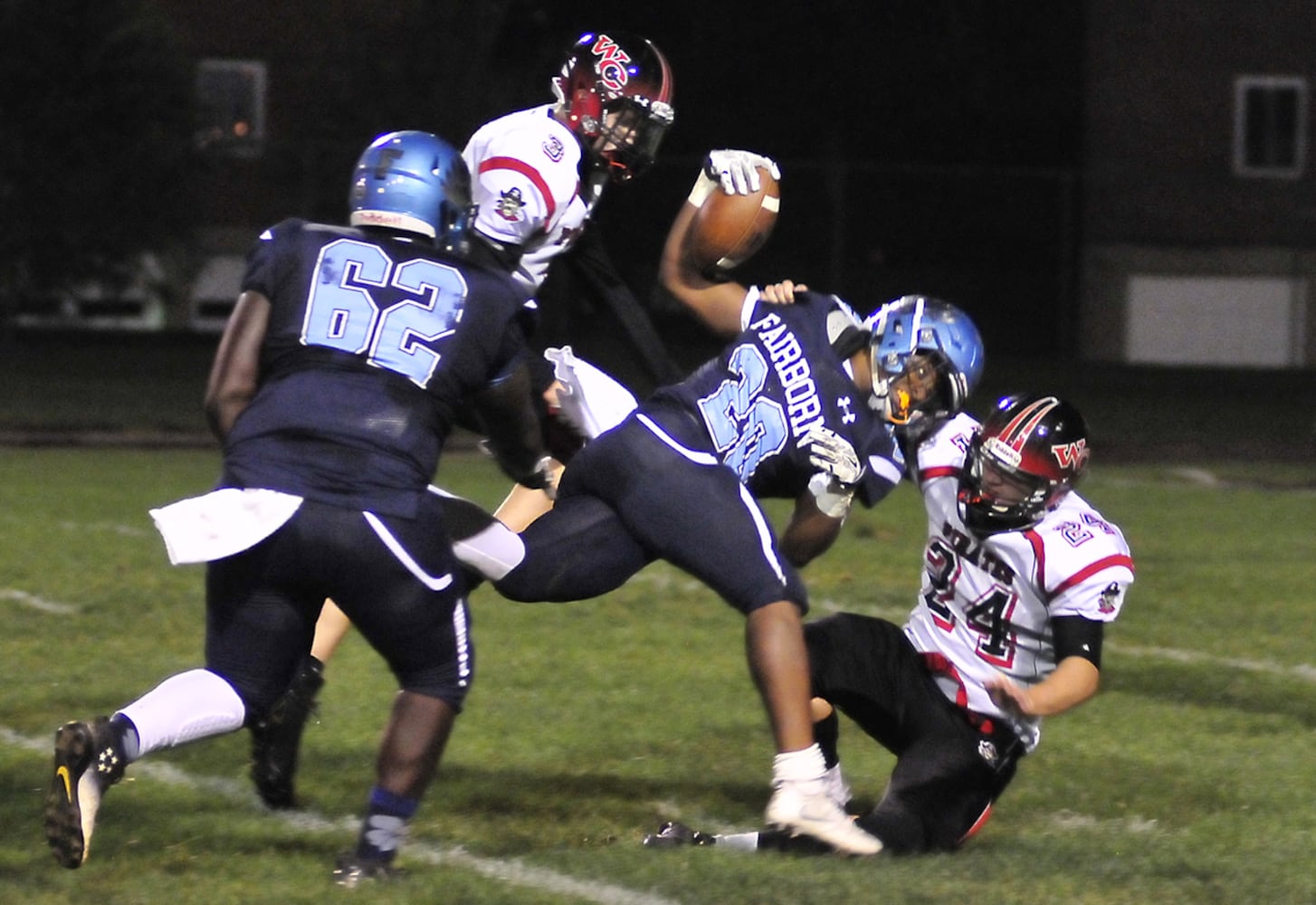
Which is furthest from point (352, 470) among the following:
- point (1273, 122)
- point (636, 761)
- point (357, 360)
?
point (1273, 122)

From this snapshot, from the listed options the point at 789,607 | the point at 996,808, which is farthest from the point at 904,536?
the point at 789,607

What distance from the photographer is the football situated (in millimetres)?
5012

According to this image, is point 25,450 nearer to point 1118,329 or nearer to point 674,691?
point 674,691

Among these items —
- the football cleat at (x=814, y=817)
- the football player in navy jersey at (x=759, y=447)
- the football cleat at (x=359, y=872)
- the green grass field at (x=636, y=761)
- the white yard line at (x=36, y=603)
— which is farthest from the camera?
the white yard line at (x=36, y=603)

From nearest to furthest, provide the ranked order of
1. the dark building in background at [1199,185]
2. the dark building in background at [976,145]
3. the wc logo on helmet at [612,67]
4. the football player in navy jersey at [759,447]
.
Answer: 1. the football player in navy jersey at [759,447]
2. the wc logo on helmet at [612,67]
3. the dark building in background at [976,145]
4. the dark building in background at [1199,185]

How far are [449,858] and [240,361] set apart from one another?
1.21 m

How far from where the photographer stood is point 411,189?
13.4 feet

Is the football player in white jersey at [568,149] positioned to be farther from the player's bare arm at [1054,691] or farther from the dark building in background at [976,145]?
the dark building in background at [976,145]

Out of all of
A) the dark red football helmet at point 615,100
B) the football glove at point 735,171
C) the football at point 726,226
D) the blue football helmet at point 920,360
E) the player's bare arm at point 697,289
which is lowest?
the blue football helmet at point 920,360

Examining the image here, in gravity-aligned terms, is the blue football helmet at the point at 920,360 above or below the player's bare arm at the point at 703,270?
below

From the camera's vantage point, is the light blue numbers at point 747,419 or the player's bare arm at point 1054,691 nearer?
the player's bare arm at point 1054,691

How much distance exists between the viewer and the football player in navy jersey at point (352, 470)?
3.91 metres

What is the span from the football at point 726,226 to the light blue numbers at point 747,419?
0.37m

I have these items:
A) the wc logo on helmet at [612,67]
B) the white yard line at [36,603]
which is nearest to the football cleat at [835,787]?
the wc logo on helmet at [612,67]
